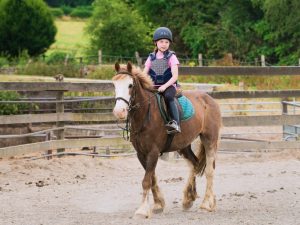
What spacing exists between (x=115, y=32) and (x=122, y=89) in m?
42.6

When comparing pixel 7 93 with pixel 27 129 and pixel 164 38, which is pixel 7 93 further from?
pixel 164 38

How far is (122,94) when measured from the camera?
329 inches

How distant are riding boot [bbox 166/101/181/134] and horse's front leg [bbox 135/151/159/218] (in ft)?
1.11

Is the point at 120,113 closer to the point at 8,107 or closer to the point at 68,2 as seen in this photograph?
the point at 8,107

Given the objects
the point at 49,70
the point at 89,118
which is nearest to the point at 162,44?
the point at 89,118

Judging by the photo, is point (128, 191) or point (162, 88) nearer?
point (162, 88)

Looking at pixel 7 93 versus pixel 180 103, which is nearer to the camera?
pixel 180 103

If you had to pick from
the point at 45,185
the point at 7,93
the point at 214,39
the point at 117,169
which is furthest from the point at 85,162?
the point at 214,39

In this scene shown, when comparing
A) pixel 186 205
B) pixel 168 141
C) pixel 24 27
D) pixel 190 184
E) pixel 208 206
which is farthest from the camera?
pixel 24 27

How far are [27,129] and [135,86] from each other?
471 inches

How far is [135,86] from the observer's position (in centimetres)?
868

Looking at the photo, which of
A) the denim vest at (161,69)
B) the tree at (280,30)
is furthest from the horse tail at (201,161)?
the tree at (280,30)

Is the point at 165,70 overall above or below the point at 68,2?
below

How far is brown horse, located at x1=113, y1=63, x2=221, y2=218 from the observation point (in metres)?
8.53
